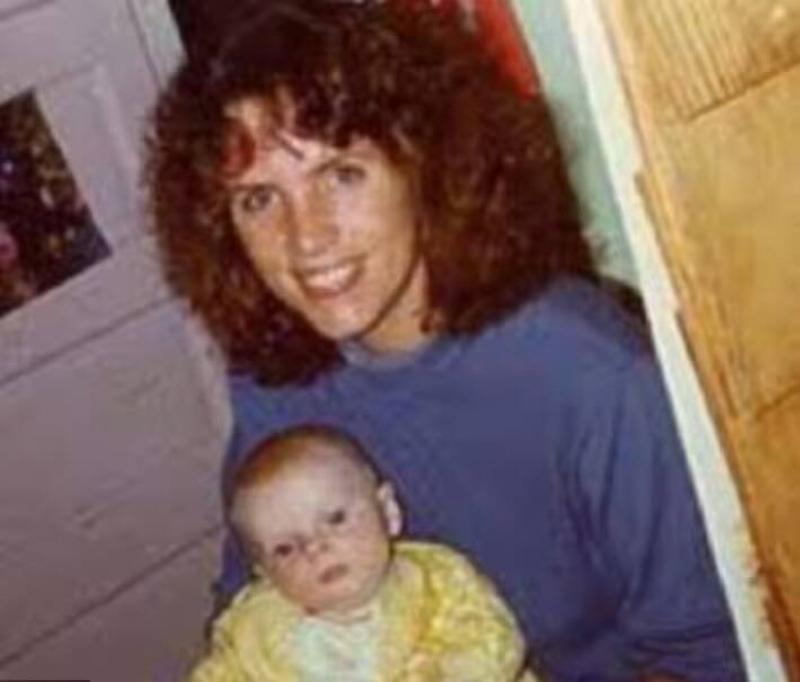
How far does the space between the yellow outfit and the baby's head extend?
1 centimetres

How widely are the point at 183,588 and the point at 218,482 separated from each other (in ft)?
0.22

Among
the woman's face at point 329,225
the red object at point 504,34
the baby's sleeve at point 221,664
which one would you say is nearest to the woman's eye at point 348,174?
the woman's face at point 329,225

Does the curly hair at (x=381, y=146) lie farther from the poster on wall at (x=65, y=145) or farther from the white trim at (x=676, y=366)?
the white trim at (x=676, y=366)

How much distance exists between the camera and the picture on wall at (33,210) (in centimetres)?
89

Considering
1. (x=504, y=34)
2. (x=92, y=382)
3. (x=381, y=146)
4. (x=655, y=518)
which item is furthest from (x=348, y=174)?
(x=92, y=382)

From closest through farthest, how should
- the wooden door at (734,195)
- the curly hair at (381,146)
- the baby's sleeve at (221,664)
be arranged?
the wooden door at (734,195)
the curly hair at (381,146)
the baby's sleeve at (221,664)

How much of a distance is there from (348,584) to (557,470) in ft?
0.39

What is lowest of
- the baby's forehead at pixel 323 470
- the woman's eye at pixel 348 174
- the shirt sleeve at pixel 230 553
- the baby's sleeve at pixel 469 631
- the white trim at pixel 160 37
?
the baby's sleeve at pixel 469 631

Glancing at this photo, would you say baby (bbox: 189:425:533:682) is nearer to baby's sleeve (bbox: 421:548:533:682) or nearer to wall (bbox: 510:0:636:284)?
baby's sleeve (bbox: 421:548:533:682)

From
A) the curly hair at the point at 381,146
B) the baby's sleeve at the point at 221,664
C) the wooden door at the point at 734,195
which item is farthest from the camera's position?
the baby's sleeve at the point at 221,664

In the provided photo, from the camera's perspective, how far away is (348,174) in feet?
2.70

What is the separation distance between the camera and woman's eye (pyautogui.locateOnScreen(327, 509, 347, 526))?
2.83 ft

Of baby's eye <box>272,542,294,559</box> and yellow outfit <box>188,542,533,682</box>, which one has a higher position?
baby's eye <box>272,542,294,559</box>

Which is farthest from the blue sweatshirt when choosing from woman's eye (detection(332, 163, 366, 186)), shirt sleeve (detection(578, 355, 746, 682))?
woman's eye (detection(332, 163, 366, 186))
